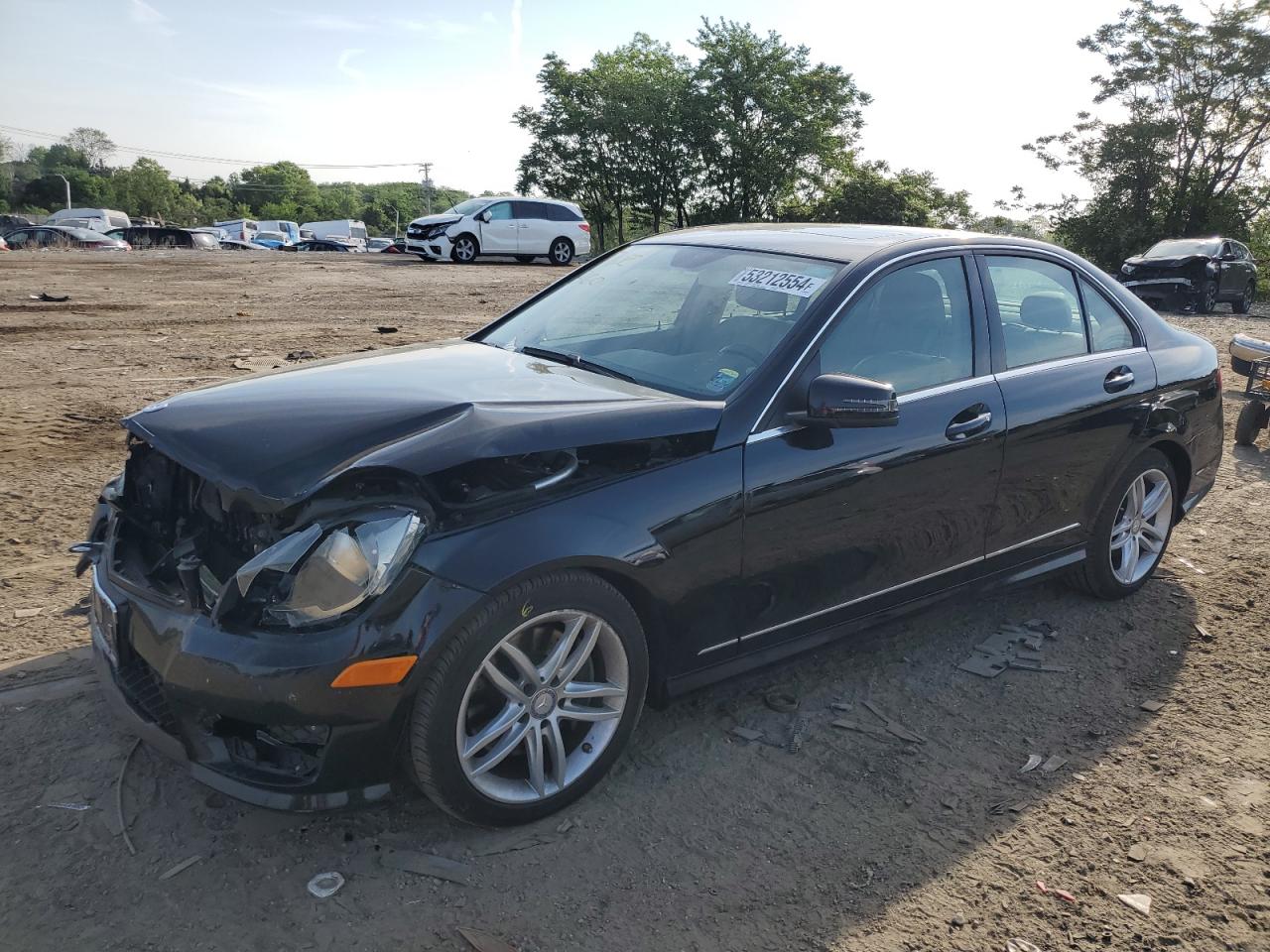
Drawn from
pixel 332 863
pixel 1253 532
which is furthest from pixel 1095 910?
pixel 1253 532

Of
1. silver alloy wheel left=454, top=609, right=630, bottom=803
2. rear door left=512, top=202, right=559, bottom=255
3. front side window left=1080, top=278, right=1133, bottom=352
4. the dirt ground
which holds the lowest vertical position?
the dirt ground

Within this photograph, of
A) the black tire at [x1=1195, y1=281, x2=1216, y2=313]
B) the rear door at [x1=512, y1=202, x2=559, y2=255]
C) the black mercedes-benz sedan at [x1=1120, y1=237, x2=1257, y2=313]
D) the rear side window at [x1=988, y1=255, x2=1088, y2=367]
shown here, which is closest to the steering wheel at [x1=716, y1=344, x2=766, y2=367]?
the rear side window at [x1=988, y1=255, x2=1088, y2=367]

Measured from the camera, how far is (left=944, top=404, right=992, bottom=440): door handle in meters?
3.59

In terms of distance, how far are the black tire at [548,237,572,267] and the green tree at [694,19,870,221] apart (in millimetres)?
15177

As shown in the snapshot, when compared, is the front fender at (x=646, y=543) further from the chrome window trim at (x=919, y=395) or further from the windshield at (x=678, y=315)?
the windshield at (x=678, y=315)

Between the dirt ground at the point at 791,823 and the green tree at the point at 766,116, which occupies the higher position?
the green tree at the point at 766,116

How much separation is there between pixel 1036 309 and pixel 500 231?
2329 centimetres

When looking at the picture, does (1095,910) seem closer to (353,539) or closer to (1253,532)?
(353,539)

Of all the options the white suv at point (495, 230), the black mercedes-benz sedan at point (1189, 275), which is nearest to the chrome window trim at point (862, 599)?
the black mercedes-benz sedan at point (1189, 275)

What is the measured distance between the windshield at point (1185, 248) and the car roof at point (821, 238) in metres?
18.0

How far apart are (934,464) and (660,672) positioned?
1.32m

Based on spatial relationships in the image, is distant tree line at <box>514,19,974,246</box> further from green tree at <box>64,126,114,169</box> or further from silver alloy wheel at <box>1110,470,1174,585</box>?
green tree at <box>64,126,114,169</box>

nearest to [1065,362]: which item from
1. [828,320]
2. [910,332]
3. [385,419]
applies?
[910,332]

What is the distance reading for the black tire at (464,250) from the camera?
84.7 ft
